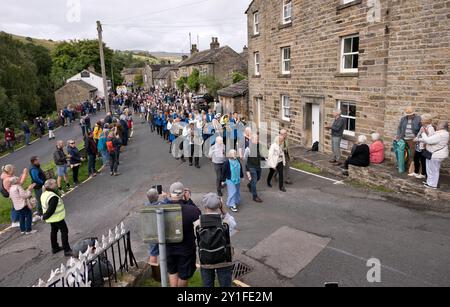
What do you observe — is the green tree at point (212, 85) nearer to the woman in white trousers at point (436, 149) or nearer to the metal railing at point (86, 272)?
the woman in white trousers at point (436, 149)

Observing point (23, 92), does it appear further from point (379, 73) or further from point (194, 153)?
point (379, 73)

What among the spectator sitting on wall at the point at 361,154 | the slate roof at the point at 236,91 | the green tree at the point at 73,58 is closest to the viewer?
the spectator sitting on wall at the point at 361,154

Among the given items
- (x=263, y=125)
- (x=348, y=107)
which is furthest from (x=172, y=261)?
(x=263, y=125)

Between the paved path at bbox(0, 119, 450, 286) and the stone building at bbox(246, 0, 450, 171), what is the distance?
3.50 metres

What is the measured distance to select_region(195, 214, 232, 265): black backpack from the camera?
4.59m

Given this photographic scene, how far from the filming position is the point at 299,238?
756cm

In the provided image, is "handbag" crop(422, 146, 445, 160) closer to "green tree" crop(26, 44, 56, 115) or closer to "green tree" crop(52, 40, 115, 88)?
"green tree" crop(26, 44, 56, 115)

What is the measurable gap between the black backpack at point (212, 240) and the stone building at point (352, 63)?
8849 millimetres

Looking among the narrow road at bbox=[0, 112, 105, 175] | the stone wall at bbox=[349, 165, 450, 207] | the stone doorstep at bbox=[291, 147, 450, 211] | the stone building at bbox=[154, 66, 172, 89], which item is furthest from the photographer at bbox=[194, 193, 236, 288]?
the stone building at bbox=[154, 66, 172, 89]

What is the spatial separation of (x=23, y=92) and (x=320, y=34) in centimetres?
4416

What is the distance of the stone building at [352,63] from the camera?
10.3m

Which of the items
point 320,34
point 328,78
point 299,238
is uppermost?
point 320,34

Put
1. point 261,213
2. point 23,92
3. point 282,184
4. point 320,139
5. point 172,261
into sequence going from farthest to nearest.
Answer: point 23,92 < point 320,139 < point 282,184 < point 261,213 < point 172,261

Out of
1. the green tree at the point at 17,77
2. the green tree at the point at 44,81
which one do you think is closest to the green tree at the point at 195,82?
the green tree at the point at 17,77
